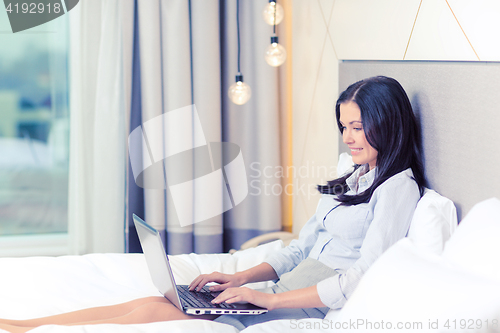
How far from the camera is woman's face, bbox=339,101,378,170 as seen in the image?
1286 mm

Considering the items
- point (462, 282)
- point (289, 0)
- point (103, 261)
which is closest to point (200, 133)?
point (289, 0)

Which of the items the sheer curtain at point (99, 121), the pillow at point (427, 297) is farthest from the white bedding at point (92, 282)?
the sheer curtain at point (99, 121)

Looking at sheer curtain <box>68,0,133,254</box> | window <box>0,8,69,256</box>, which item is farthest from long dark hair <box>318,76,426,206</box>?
window <box>0,8,69,256</box>

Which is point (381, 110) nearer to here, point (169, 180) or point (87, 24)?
point (169, 180)

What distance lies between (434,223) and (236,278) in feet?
1.99

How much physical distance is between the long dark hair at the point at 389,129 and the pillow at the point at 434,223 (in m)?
0.12

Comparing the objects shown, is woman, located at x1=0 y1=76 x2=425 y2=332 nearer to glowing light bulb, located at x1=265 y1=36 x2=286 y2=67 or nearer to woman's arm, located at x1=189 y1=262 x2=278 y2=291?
woman's arm, located at x1=189 y1=262 x2=278 y2=291

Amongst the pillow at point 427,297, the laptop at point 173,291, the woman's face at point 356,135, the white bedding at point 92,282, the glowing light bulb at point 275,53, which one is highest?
the glowing light bulb at point 275,53

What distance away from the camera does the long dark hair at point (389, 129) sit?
1229mm

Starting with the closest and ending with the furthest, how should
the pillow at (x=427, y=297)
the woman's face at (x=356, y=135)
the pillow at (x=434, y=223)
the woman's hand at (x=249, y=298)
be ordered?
the pillow at (x=427, y=297)
the pillow at (x=434, y=223)
the woman's hand at (x=249, y=298)
the woman's face at (x=356, y=135)

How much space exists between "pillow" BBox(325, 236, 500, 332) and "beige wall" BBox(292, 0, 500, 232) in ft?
1.58

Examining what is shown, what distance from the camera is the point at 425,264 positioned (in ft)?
2.46

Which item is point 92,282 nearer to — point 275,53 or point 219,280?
point 219,280

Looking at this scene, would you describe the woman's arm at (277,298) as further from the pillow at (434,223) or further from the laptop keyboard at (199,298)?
the pillow at (434,223)
